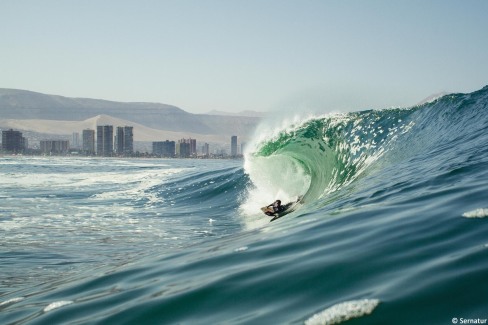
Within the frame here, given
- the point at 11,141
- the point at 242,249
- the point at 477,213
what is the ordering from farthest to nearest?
the point at 11,141, the point at 242,249, the point at 477,213

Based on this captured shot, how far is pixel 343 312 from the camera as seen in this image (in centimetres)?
277

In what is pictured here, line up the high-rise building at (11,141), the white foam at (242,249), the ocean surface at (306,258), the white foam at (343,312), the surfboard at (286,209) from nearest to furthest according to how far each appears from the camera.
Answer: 1. the white foam at (343,312)
2. the ocean surface at (306,258)
3. the white foam at (242,249)
4. the surfboard at (286,209)
5. the high-rise building at (11,141)

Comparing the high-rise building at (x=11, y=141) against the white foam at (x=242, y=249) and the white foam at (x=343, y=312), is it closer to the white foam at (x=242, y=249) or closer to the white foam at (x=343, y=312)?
the white foam at (x=242, y=249)

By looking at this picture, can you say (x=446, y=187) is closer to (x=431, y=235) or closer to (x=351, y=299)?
→ (x=431, y=235)

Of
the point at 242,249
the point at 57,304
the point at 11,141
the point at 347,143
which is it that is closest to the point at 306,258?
the point at 242,249

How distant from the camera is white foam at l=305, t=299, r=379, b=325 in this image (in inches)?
106

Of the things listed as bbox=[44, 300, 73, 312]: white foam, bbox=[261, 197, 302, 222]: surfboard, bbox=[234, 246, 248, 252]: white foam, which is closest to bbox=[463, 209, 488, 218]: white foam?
bbox=[234, 246, 248, 252]: white foam

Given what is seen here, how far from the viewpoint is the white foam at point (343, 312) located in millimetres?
2695

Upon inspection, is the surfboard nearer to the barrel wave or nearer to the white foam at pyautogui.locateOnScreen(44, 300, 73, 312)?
the barrel wave

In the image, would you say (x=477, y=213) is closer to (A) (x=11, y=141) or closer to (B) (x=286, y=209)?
(B) (x=286, y=209)

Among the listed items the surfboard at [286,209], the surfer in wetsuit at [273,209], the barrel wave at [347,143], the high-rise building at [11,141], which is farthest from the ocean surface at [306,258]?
the high-rise building at [11,141]

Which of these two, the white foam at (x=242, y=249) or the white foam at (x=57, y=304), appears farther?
the white foam at (x=242, y=249)

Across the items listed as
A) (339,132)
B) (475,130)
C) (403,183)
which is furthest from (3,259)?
(339,132)

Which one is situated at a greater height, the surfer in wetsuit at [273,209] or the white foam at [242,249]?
the white foam at [242,249]
